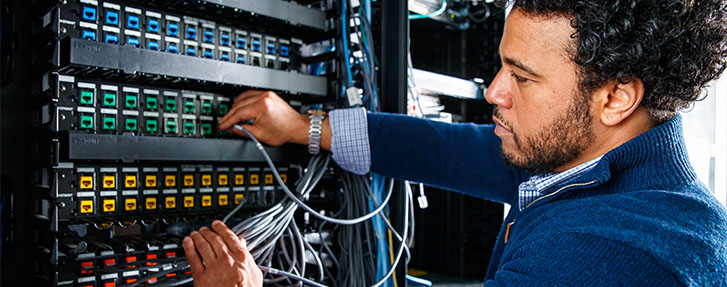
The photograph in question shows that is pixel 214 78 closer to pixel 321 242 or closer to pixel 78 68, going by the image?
pixel 78 68

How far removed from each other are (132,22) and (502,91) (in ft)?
2.14

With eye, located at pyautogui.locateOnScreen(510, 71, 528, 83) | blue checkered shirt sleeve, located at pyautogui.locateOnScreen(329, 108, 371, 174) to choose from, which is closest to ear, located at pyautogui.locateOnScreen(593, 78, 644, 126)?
eye, located at pyautogui.locateOnScreen(510, 71, 528, 83)

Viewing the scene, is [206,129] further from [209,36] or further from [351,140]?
[351,140]

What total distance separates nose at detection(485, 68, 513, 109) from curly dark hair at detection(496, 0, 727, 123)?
122 millimetres

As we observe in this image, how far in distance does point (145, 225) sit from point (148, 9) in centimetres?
38

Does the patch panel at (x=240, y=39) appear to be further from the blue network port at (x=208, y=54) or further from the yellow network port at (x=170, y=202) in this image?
the yellow network port at (x=170, y=202)

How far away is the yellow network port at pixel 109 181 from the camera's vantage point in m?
0.92

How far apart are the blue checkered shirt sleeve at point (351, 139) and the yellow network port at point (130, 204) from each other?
0.40m

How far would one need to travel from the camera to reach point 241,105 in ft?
3.45

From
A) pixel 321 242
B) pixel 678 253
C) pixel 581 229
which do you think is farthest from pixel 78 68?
pixel 678 253

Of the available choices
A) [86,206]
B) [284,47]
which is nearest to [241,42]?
[284,47]

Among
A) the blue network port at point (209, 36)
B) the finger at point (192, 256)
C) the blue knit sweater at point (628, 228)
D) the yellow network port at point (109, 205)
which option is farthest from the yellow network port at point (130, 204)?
the blue knit sweater at point (628, 228)

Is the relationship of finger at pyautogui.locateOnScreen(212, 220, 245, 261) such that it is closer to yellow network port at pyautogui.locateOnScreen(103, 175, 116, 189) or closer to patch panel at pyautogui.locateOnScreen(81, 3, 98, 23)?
yellow network port at pyautogui.locateOnScreen(103, 175, 116, 189)

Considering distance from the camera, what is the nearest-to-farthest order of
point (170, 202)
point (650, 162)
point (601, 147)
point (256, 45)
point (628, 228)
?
point (628, 228) < point (650, 162) < point (601, 147) < point (170, 202) < point (256, 45)
